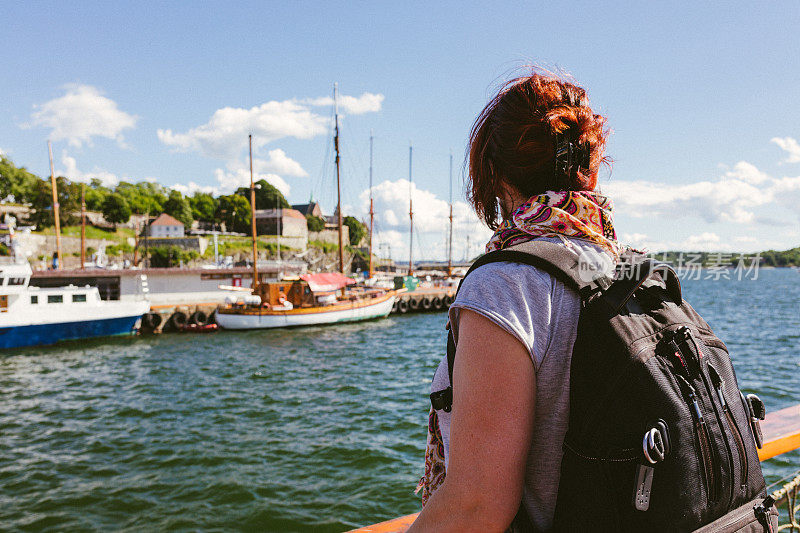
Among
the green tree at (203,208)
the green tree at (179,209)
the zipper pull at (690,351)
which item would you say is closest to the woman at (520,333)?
the zipper pull at (690,351)

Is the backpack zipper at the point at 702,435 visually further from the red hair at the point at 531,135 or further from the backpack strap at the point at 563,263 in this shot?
the red hair at the point at 531,135

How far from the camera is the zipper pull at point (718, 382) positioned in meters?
1.11

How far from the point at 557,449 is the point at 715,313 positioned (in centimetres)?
4959

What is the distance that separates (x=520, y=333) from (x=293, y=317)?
29108mm

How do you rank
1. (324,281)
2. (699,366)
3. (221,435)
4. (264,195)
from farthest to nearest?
(264,195) → (324,281) → (221,435) → (699,366)

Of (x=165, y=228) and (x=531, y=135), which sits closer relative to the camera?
(x=531, y=135)

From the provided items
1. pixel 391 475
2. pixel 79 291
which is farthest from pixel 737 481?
pixel 79 291

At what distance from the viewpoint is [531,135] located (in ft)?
3.95

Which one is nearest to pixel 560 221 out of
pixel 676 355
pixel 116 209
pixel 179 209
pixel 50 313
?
pixel 676 355

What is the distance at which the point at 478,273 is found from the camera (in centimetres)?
105

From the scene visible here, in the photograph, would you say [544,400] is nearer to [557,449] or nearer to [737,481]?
[557,449]

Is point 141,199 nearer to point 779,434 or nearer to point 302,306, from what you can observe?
point 302,306

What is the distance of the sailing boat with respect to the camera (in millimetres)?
28281

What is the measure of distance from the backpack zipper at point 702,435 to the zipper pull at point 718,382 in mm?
98
